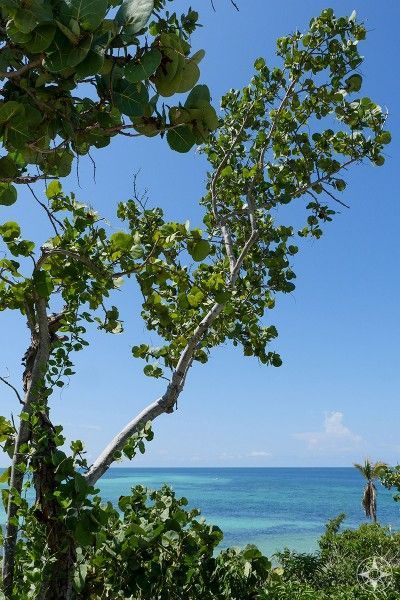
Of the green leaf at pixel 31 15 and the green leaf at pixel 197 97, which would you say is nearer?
Result: the green leaf at pixel 31 15

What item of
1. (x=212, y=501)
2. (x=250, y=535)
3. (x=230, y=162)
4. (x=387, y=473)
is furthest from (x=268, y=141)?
(x=212, y=501)

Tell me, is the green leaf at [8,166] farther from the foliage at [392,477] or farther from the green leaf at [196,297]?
the foliage at [392,477]

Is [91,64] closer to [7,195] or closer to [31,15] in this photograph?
[31,15]

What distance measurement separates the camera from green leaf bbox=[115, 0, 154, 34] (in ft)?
2.69

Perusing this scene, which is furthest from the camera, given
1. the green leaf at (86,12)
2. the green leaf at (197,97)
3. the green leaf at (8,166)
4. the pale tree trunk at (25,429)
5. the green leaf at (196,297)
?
the green leaf at (196,297)

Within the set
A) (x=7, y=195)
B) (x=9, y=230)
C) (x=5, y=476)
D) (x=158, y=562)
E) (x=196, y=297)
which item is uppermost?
(x=9, y=230)

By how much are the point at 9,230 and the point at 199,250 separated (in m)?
1.43

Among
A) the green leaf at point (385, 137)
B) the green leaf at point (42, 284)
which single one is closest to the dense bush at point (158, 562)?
the green leaf at point (42, 284)

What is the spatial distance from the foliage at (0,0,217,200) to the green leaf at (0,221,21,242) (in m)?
1.44

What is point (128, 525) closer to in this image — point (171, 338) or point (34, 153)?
point (171, 338)

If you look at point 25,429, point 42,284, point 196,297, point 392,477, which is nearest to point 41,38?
point 42,284

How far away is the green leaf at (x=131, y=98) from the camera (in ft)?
3.18

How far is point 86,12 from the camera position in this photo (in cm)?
77

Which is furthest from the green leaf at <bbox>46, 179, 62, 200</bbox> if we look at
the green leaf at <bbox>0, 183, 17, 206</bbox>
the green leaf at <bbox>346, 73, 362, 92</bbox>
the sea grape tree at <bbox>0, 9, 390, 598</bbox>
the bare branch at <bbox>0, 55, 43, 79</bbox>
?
the green leaf at <bbox>346, 73, 362, 92</bbox>
